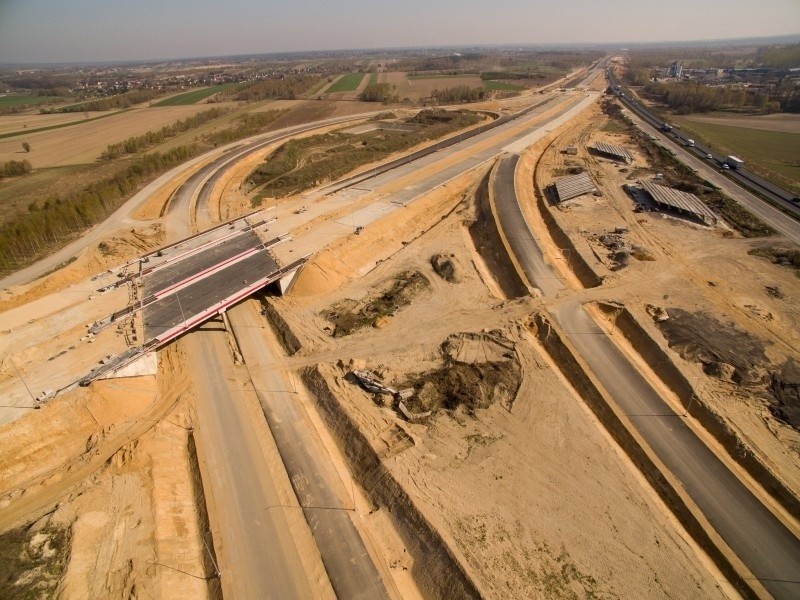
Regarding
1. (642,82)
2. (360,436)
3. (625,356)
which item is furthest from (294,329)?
(642,82)

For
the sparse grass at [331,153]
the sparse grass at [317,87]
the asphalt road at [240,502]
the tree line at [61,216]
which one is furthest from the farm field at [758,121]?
the sparse grass at [317,87]

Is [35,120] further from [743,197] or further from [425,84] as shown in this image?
[743,197]

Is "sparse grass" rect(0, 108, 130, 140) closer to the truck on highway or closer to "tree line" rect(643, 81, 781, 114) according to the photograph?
the truck on highway

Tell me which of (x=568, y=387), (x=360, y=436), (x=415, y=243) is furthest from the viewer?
(x=415, y=243)

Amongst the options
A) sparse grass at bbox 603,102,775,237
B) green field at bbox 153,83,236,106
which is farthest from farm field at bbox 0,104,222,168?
sparse grass at bbox 603,102,775,237

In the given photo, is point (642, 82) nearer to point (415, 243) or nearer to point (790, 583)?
point (415, 243)
